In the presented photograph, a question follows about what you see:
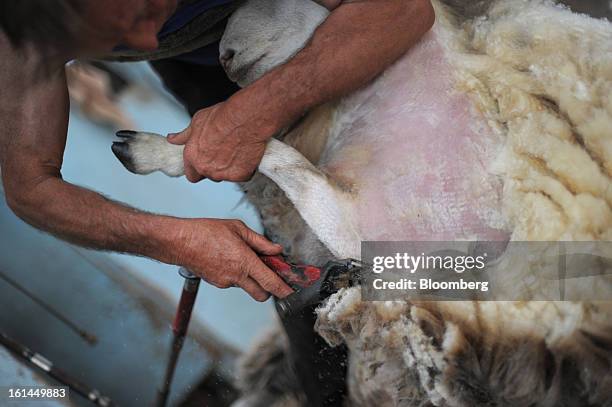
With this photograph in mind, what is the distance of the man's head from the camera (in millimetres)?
903

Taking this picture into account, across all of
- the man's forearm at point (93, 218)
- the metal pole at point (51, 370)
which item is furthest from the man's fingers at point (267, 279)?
the metal pole at point (51, 370)

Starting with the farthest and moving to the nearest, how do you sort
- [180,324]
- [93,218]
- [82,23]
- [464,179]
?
[180,324]
[93,218]
[464,179]
[82,23]

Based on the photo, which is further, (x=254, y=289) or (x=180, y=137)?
(x=180, y=137)

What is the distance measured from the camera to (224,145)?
113cm

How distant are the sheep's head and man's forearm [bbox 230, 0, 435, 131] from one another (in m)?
0.09

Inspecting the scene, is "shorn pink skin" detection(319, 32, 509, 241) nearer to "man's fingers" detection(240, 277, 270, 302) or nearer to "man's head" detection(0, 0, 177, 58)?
"man's fingers" detection(240, 277, 270, 302)

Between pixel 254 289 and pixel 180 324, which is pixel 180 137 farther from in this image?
pixel 180 324

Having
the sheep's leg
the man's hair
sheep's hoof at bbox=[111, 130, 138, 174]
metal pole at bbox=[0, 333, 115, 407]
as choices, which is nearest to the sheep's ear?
the sheep's leg

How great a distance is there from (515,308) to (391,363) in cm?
19

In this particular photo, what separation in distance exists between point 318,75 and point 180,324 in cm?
69

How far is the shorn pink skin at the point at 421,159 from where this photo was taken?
3.38ft

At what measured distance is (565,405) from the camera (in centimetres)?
99

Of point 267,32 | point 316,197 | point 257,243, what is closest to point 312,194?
point 316,197

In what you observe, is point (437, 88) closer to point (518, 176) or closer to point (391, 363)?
point (518, 176)
